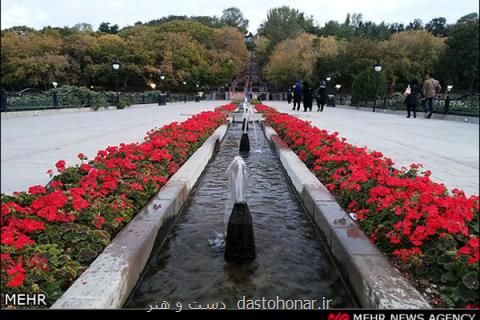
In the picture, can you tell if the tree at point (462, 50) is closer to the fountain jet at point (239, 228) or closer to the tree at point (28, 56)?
the tree at point (28, 56)

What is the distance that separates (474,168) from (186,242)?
517 cm

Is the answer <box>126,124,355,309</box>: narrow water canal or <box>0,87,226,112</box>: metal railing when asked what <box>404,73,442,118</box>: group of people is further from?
<box>0,87,226,112</box>: metal railing

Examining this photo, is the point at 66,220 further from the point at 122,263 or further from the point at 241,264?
the point at 241,264

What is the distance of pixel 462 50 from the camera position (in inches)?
1715

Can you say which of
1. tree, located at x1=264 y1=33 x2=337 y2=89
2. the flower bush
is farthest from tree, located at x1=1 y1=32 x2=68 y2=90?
tree, located at x1=264 y1=33 x2=337 y2=89

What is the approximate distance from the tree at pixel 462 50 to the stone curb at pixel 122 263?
4485cm

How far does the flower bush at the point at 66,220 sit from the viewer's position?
7.64 feet

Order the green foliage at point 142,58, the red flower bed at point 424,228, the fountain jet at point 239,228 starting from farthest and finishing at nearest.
Answer: the green foliage at point 142,58, the fountain jet at point 239,228, the red flower bed at point 424,228

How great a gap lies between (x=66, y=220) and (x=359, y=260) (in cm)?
225

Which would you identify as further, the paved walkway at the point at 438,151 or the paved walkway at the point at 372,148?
the paved walkway at the point at 438,151

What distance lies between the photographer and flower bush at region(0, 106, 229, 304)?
2.33 metres

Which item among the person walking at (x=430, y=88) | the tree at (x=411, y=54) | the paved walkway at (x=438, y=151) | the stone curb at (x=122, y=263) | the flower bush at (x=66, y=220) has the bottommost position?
the stone curb at (x=122, y=263)

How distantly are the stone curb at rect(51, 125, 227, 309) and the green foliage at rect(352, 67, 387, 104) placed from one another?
85.1 feet

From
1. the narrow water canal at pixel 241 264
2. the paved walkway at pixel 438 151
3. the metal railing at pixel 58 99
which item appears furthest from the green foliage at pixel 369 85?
the narrow water canal at pixel 241 264
